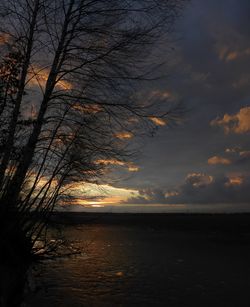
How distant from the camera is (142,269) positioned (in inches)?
858

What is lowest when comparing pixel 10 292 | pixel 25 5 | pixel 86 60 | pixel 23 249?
pixel 10 292

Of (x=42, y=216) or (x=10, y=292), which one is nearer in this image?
(x=10, y=292)

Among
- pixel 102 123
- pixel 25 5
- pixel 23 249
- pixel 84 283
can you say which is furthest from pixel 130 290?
pixel 25 5

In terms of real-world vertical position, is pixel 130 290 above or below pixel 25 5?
below

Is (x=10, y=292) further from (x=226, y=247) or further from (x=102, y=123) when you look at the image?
(x=226, y=247)

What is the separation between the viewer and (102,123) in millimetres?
8328

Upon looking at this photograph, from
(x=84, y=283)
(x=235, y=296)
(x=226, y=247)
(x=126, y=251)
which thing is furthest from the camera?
(x=226, y=247)

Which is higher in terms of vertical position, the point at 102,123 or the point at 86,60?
the point at 86,60

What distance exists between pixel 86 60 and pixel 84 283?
1203cm

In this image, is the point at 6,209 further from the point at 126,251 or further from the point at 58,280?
the point at 126,251

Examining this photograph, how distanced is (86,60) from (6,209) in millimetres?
3416

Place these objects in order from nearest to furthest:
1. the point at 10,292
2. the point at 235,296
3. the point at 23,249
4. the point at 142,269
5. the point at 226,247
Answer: the point at 10,292, the point at 23,249, the point at 235,296, the point at 142,269, the point at 226,247

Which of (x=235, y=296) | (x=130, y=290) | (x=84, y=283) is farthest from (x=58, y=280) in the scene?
(x=235, y=296)

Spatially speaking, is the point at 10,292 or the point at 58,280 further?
the point at 58,280
